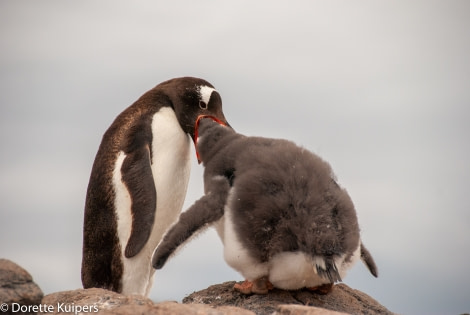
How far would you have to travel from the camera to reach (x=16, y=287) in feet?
10.6

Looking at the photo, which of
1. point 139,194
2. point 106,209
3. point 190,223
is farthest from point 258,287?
point 106,209

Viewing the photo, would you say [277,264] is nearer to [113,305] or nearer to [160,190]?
[113,305]

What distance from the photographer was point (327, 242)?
3.55 meters

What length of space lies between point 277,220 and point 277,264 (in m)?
0.23

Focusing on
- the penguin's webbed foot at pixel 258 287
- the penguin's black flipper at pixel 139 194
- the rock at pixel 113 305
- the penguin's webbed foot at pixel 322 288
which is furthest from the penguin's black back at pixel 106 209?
the penguin's webbed foot at pixel 322 288

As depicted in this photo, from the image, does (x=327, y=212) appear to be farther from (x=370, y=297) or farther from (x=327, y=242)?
(x=370, y=297)

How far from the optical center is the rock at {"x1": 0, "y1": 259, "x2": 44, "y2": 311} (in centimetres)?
317

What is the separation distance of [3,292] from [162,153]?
7.37ft

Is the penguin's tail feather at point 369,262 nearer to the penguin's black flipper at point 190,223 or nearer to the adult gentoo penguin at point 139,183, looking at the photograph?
the penguin's black flipper at point 190,223

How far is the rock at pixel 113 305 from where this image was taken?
3174mm

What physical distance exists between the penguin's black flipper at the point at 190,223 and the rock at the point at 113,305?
0.31 metres

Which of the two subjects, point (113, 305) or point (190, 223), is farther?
point (190, 223)

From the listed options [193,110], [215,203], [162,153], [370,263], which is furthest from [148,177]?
[370,263]

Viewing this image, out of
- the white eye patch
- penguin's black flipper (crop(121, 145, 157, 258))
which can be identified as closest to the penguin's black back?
penguin's black flipper (crop(121, 145, 157, 258))
